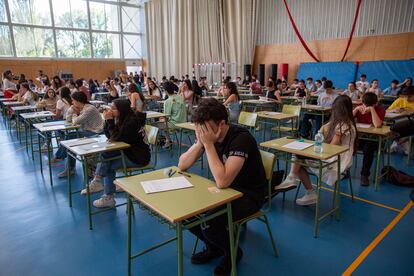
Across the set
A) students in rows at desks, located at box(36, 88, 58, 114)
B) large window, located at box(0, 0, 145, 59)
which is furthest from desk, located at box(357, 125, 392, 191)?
large window, located at box(0, 0, 145, 59)

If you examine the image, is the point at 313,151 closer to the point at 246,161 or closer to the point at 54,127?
the point at 246,161

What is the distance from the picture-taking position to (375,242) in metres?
2.70

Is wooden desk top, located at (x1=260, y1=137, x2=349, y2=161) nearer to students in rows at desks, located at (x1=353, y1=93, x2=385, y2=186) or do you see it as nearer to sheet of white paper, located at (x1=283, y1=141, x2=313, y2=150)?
sheet of white paper, located at (x1=283, y1=141, x2=313, y2=150)

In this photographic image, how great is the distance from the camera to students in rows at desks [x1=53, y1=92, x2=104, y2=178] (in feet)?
14.1

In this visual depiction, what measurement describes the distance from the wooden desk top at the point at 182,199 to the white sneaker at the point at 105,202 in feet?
4.97

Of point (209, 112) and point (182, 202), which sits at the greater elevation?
point (209, 112)

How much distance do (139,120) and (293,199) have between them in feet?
7.04

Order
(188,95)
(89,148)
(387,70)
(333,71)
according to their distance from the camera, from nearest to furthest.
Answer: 1. (89,148)
2. (188,95)
3. (387,70)
4. (333,71)

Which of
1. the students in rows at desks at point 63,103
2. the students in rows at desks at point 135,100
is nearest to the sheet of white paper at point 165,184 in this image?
the students in rows at desks at point 63,103

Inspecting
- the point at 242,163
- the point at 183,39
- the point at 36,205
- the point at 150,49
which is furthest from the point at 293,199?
the point at 150,49

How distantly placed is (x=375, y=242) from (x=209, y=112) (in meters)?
2.08

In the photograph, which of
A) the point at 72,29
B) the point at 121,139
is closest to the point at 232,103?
the point at 121,139

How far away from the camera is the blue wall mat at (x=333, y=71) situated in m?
12.7

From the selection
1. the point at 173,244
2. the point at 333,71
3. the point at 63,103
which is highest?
the point at 333,71
